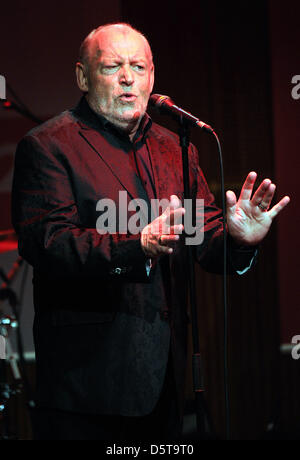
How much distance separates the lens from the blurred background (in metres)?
3.40

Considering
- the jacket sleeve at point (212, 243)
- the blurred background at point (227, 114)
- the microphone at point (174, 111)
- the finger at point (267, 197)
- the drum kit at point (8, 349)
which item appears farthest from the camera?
the blurred background at point (227, 114)

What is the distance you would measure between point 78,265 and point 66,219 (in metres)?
0.15

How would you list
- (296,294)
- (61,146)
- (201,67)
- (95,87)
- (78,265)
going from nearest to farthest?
(78,265) < (61,146) < (95,87) < (201,67) < (296,294)

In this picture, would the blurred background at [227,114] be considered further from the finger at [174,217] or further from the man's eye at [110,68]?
the finger at [174,217]

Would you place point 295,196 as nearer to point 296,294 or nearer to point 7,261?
point 296,294

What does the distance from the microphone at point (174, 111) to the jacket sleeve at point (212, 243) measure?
14.8 inches

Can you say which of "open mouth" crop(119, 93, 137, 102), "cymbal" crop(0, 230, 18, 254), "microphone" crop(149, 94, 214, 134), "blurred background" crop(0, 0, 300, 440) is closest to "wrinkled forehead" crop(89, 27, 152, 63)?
"open mouth" crop(119, 93, 137, 102)

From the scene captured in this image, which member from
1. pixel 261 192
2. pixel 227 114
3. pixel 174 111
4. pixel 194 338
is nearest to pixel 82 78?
pixel 174 111

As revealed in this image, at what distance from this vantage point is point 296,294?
364 cm

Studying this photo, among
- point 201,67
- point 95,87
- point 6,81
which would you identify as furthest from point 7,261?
point 95,87

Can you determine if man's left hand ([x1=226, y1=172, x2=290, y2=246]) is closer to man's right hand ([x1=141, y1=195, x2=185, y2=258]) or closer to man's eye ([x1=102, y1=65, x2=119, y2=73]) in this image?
man's right hand ([x1=141, y1=195, x2=185, y2=258])

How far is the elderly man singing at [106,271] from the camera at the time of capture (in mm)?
1735

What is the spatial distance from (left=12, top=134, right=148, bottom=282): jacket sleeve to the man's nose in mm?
317

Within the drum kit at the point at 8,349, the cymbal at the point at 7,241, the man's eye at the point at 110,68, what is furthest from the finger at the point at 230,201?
the cymbal at the point at 7,241
